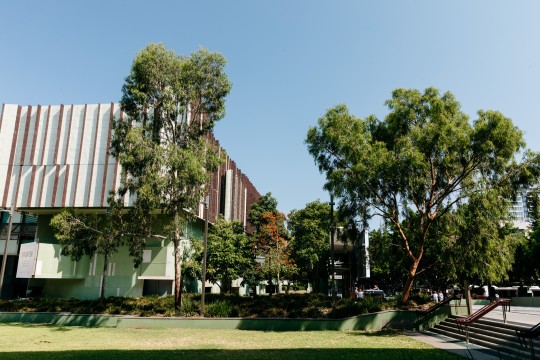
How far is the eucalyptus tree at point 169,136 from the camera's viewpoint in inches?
900

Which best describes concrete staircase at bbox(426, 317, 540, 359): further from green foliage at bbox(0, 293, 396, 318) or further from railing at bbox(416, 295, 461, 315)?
green foliage at bbox(0, 293, 396, 318)

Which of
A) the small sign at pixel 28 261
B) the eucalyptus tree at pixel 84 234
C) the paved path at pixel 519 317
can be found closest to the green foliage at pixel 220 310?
the eucalyptus tree at pixel 84 234

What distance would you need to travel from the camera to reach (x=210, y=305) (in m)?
23.5

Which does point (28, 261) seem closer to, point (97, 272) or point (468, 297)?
point (97, 272)

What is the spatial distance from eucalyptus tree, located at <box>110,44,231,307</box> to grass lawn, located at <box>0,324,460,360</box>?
5809mm

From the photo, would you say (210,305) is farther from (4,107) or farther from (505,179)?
(4,107)

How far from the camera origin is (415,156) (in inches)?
765

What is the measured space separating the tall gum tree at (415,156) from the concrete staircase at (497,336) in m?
4.81

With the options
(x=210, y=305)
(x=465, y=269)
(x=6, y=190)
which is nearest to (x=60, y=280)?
(x=6, y=190)

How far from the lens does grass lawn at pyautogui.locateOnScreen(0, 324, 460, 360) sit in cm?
1289

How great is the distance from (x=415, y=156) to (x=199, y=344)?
43.7 ft

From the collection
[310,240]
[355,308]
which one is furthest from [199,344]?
[310,240]

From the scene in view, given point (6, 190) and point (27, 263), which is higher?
point (6, 190)

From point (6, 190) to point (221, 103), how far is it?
22776 millimetres
